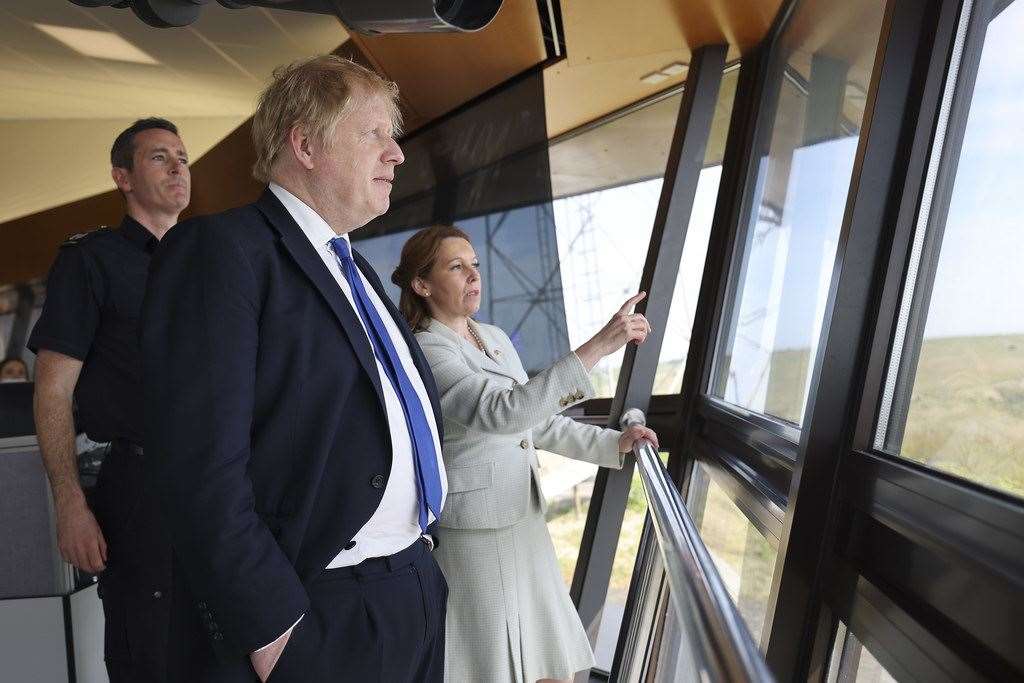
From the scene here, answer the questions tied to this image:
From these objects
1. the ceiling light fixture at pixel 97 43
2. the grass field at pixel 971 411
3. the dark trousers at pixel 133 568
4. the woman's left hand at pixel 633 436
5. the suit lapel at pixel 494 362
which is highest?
the ceiling light fixture at pixel 97 43

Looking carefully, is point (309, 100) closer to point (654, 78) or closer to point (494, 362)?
point (494, 362)

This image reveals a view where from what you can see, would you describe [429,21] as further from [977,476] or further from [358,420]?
[977,476]

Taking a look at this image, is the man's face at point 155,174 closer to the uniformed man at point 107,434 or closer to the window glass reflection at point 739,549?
the uniformed man at point 107,434

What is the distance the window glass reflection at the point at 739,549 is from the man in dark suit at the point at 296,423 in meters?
0.72

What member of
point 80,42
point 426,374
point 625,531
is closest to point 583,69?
point 625,531

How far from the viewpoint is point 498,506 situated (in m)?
2.09

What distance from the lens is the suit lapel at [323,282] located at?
1.30 meters

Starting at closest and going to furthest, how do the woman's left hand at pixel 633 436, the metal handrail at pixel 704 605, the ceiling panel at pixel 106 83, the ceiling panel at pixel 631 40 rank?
the metal handrail at pixel 704 605 → the woman's left hand at pixel 633 436 → the ceiling panel at pixel 631 40 → the ceiling panel at pixel 106 83

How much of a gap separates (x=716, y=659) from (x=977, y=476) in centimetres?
60

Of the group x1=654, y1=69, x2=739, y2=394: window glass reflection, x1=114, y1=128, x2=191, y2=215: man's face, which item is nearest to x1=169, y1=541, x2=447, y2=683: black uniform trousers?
x1=114, y1=128, x2=191, y2=215: man's face

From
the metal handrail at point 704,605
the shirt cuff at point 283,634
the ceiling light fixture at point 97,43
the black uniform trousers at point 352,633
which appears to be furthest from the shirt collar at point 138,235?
the ceiling light fixture at point 97,43

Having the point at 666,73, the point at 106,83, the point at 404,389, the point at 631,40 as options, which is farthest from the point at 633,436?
the point at 106,83

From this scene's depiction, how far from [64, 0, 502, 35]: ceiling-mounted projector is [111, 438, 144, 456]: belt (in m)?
1.24

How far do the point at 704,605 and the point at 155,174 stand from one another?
187 cm
